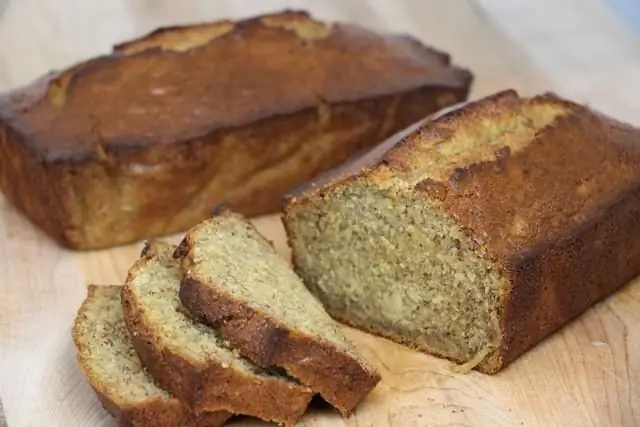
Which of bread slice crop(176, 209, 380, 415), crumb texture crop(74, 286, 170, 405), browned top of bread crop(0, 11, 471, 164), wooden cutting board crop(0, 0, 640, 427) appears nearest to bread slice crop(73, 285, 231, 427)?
crumb texture crop(74, 286, 170, 405)

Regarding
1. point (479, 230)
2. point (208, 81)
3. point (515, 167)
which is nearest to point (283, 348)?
point (479, 230)

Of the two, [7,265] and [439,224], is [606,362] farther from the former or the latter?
[7,265]

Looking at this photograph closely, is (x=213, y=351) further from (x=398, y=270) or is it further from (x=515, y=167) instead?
(x=515, y=167)

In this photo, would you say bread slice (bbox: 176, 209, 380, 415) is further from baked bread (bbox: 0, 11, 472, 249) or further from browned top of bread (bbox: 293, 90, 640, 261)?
baked bread (bbox: 0, 11, 472, 249)

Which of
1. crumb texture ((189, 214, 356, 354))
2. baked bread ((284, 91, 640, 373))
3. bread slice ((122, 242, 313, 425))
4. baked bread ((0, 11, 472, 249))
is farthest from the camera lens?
baked bread ((0, 11, 472, 249))

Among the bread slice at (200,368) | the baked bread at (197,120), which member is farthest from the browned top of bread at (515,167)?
the bread slice at (200,368)

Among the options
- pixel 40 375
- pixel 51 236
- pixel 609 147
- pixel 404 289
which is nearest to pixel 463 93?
pixel 609 147

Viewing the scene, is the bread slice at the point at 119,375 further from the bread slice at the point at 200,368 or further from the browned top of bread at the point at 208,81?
the browned top of bread at the point at 208,81
